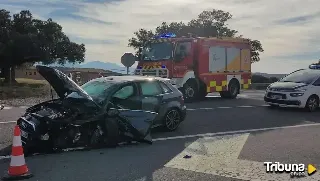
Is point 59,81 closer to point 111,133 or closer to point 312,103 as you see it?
point 111,133

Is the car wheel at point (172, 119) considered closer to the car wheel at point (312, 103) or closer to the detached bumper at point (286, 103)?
the detached bumper at point (286, 103)

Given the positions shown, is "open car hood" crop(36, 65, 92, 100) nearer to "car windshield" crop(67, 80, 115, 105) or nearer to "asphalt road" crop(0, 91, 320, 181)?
"car windshield" crop(67, 80, 115, 105)

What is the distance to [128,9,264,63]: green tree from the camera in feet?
159

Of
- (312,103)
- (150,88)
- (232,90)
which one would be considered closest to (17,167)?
(150,88)

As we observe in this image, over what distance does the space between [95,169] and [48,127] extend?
4.76 feet

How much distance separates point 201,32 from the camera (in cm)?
4872

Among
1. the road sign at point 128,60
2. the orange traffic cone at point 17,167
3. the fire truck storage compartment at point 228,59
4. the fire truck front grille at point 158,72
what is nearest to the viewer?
the orange traffic cone at point 17,167

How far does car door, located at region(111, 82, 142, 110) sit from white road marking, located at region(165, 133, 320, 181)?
1615 millimetres

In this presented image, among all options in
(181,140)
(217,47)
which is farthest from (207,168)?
(217,47)

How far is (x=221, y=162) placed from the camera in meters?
6.80

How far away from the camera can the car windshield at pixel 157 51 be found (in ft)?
56.7

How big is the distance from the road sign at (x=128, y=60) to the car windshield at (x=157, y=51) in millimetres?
2666

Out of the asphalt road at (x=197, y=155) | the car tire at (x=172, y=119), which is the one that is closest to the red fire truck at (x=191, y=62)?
the asphalt road at (x=197, y=155)

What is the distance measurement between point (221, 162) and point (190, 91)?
1101 cm
